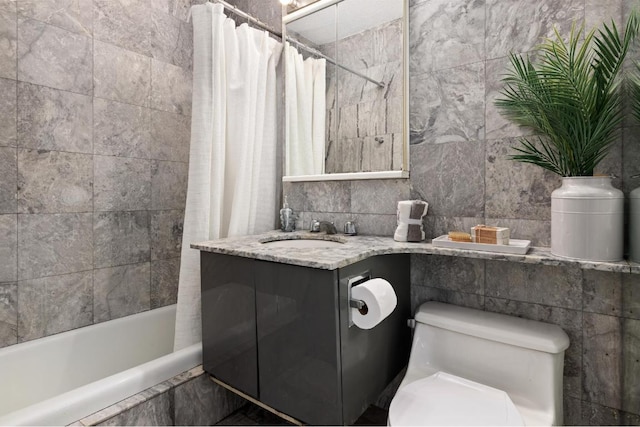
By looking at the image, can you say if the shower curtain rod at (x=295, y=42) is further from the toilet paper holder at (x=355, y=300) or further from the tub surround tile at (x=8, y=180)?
the tub surround tile at (x=8, y=180)

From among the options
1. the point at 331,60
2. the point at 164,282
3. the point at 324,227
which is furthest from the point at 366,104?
the point at 164,282

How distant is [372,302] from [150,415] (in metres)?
0.92

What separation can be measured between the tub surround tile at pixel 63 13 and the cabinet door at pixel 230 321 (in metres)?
1.43

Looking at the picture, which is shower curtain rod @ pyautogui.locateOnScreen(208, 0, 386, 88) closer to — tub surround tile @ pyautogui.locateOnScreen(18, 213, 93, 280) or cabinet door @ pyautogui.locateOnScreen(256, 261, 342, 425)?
cabinet door @ pyautogui.locateOnScreen(256, 261, 342, 425)

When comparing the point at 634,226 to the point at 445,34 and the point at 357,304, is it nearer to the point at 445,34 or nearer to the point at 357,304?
the point at 357,304

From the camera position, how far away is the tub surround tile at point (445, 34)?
4.33ft

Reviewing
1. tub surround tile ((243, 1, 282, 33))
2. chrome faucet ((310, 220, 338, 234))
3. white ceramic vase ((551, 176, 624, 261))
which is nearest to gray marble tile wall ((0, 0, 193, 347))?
tub surround tile ((243, 1, 282, 33))

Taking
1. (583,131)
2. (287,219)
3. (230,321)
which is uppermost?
(583,131)

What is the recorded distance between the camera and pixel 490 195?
1310mm

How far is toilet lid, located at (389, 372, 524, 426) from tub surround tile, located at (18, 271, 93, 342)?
1676 millimetres

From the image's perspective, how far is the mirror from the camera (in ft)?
4.93

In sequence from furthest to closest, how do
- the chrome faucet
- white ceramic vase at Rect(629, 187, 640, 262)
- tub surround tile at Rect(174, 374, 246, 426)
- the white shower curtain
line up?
the white shower curtain, the chrome faucet, tub surround tile at Rect(174, 374, 246, 426), white ceramic vase at Rect(629, 187, 640, 262)

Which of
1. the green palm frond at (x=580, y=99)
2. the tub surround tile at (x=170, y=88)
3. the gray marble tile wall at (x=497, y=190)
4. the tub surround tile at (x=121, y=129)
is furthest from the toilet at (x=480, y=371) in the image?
the tub surround tile at (x=170, y=88)

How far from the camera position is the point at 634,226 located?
96 centimetres
